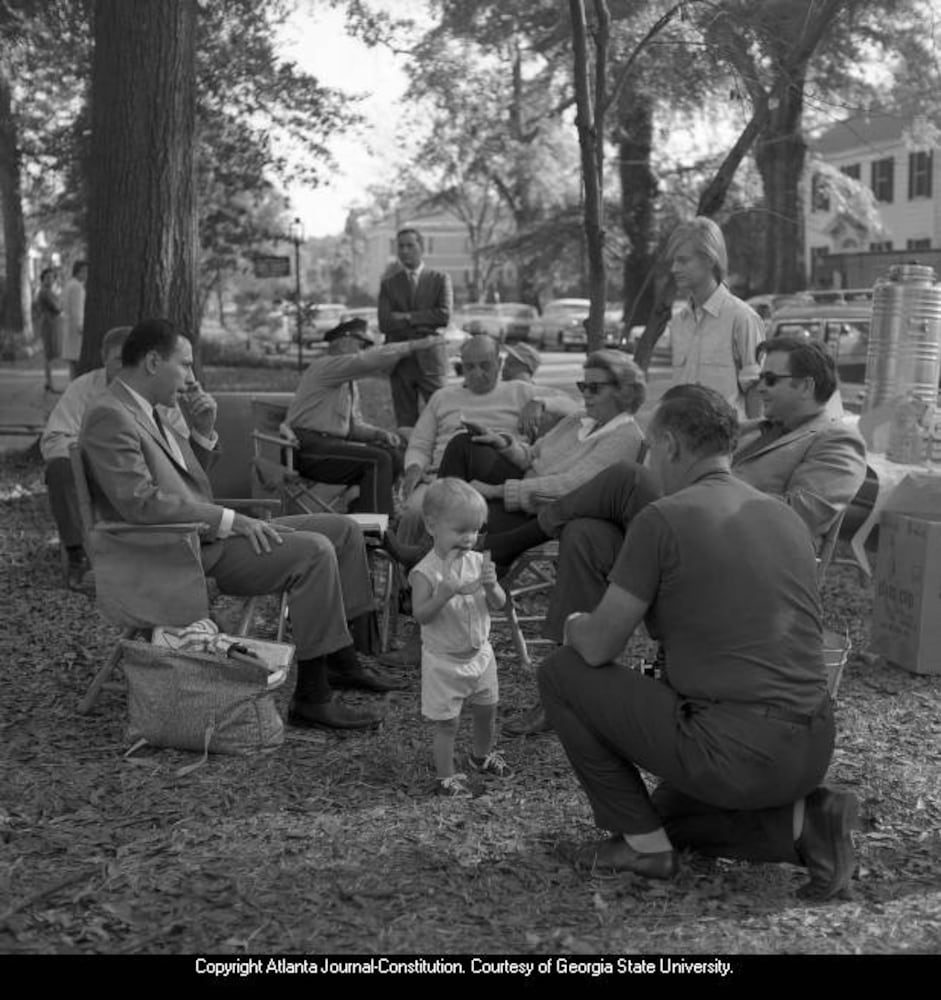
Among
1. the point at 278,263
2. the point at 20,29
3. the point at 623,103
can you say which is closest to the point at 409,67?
the point at 623,103

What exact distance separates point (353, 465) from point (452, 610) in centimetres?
348

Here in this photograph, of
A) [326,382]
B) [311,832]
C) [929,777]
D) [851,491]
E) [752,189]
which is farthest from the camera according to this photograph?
[752,189]

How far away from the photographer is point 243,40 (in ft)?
59.5

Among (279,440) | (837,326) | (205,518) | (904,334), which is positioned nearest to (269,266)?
(837,326)

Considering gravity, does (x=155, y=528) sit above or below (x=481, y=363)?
below

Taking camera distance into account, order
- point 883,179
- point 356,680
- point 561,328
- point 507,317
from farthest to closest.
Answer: point 883,179, point 507,317, point 561,328, point 356,680

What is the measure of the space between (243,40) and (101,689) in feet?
47.6

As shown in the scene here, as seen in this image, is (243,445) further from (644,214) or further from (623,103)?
(644,214)

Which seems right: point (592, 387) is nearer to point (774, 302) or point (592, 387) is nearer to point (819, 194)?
point (774, 302)

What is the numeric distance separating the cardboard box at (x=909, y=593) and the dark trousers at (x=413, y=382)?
14.5 ft

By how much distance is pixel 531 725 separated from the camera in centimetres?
508

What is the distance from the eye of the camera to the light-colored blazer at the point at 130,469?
4.90 meters

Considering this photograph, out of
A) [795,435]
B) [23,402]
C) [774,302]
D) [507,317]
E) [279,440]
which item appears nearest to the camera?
[795,435]

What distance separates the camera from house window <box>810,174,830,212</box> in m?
30.9
